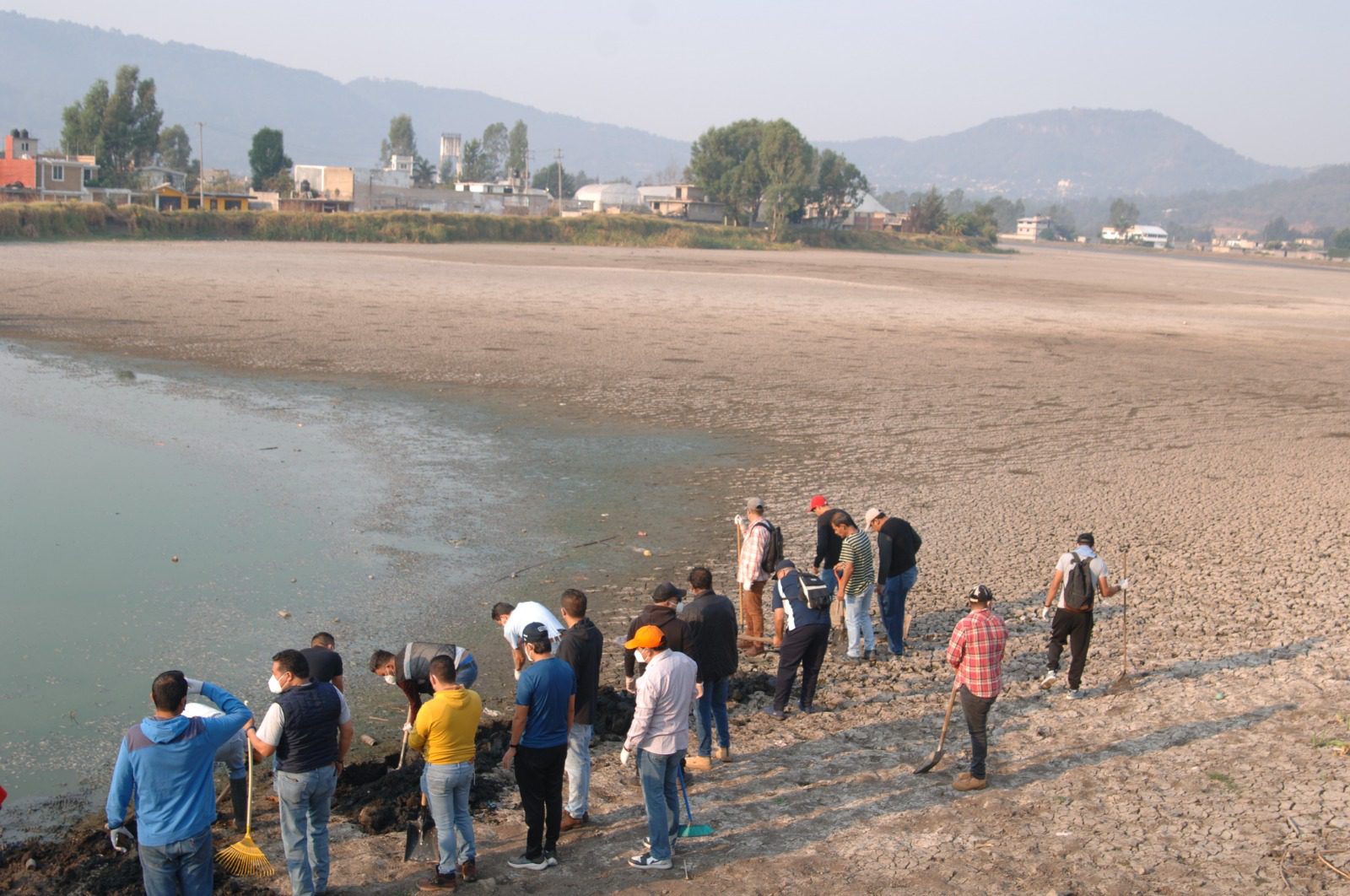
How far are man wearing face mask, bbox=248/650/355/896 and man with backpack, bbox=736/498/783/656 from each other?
513 centimetres

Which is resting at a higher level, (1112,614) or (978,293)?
(978,293)

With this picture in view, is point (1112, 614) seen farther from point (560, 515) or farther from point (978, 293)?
point (978, 293)

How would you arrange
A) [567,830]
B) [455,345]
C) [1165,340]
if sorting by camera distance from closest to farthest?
[567,830] → [455,345] → [1165,340]

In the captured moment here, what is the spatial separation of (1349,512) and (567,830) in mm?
13495

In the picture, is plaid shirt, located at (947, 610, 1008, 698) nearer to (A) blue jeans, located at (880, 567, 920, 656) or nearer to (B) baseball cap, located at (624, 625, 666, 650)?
(B) baseball cap, located at (624, 625, 666, 650)

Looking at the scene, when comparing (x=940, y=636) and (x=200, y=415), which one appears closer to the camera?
(x=940, y=636)

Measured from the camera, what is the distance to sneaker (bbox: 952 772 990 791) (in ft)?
26.7

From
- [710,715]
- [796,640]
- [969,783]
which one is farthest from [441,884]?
[969,783]

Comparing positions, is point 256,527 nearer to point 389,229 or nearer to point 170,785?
point 170,785

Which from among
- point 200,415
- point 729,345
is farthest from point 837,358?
point 200,415

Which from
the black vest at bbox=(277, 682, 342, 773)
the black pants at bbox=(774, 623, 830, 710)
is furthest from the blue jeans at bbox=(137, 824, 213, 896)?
the black pants at bbox=(774, 623, 830, 710)

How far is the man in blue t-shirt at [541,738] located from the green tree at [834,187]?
120900 millimetres

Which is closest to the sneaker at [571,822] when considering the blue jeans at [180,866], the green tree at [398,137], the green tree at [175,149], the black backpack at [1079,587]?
the blue jeans at [180,866]

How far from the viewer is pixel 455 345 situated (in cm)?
2853
